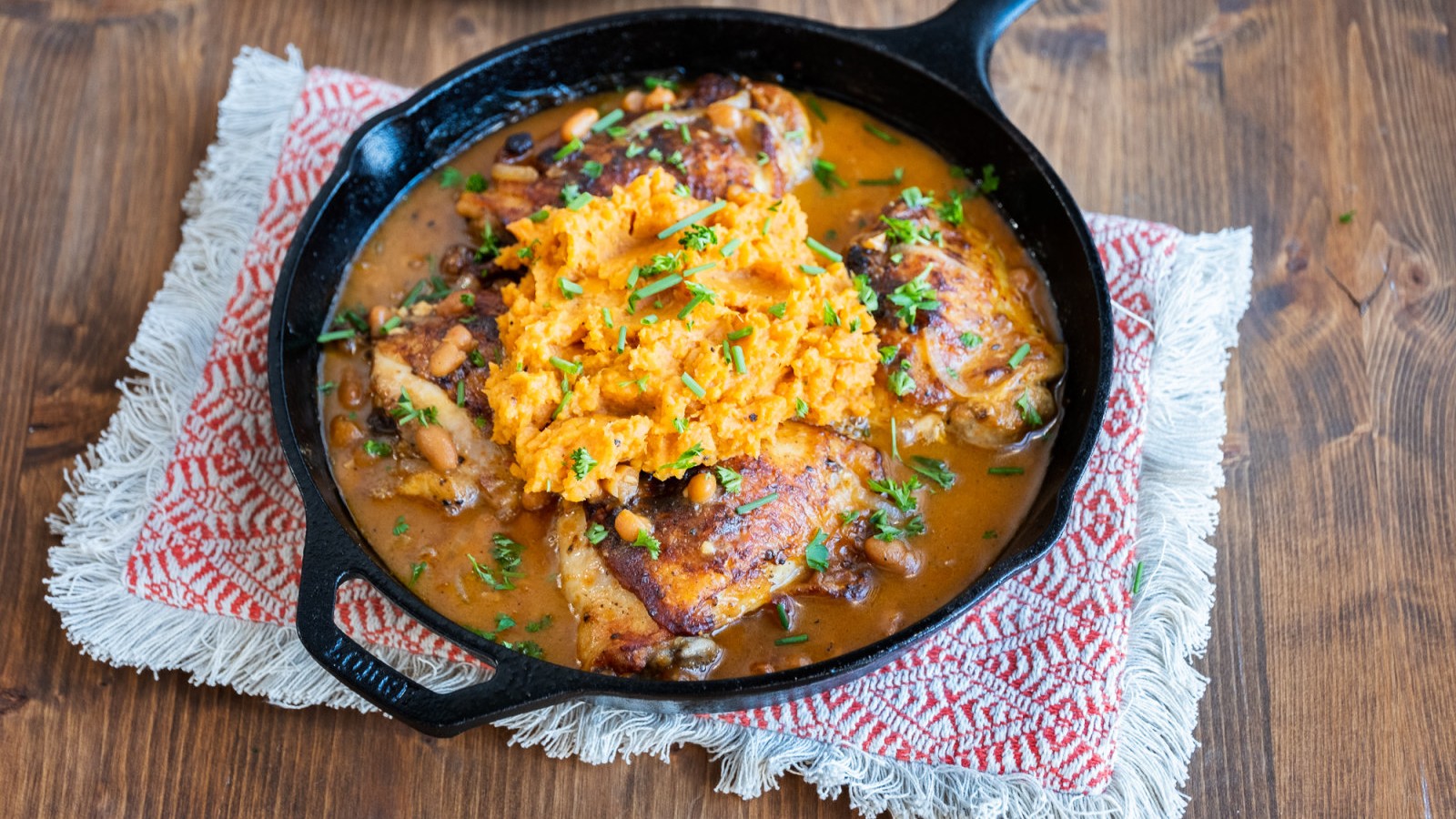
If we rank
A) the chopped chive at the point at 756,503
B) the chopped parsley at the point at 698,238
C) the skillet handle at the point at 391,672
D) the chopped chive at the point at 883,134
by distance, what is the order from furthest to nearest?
the chopped chive at the point at 883,134
the chopped parsley at the point at 698,238
the chopped chive at the point at 756,503
the skillet handle at the point at 391,672

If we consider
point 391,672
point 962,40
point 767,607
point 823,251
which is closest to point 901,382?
point 823,251

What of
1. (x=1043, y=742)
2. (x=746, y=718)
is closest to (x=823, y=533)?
(x=746, y=718)

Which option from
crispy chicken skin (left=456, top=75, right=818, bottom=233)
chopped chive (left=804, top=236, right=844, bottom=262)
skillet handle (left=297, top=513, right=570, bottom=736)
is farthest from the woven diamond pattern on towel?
chopped chive (left=804, top=236, right=844, bottom=262)

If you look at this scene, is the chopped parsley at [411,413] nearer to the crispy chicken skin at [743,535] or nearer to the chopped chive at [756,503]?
the crispy chicken skin at [743,535]

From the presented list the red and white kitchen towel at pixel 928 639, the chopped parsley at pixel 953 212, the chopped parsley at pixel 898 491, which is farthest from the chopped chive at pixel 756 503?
the chopped parsley at pixel 953 212

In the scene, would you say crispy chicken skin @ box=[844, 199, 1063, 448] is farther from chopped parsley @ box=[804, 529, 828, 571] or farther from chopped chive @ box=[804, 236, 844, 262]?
chopped parsley @ box=[804, 529, 828, 571]

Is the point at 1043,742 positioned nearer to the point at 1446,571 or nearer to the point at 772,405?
the point at 772,405
